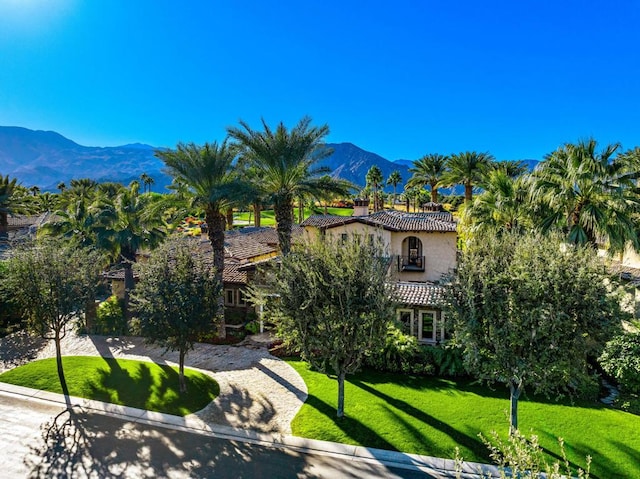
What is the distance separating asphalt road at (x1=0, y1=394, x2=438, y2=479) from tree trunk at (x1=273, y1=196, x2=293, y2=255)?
33.4 ft

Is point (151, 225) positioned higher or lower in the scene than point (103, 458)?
higher

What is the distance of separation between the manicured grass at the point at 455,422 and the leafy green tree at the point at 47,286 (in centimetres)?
1064

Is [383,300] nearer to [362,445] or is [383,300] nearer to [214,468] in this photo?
[362,445]

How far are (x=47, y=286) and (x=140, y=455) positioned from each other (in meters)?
8.47

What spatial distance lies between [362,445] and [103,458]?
25.7ft

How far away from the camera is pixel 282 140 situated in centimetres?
2177

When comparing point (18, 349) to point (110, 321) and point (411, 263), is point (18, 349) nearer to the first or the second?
point (110, 321)

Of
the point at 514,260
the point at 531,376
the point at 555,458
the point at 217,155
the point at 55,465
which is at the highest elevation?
the point at 217,155

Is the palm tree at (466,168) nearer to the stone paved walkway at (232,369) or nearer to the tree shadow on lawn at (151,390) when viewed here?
the stone paved walkway at (232,369)

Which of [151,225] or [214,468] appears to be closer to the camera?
[214,468]

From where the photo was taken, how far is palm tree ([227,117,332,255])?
2164 cm

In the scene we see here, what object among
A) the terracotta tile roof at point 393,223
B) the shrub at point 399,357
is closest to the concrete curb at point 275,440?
the shrub at point 399,357

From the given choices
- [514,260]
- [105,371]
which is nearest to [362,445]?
[514,260]

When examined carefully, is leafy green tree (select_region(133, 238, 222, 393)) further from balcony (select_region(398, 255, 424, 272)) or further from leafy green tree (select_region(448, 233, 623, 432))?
balcony (select_region(398, 255, 424, 272))
